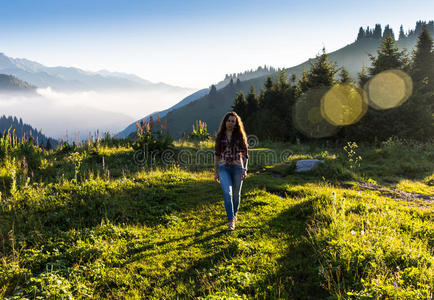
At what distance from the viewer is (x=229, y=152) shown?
221 inches

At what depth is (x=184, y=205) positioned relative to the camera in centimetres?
675

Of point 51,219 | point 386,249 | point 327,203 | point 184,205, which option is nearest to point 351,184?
point 327,203

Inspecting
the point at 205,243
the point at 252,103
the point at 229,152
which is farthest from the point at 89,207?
the point at 252,103

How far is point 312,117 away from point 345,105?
10.9ft

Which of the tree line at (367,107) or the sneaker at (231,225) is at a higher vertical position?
the tree line at (367,107)

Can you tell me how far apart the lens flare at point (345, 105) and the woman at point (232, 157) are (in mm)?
18474

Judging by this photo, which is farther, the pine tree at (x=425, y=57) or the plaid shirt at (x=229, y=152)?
the pine tree at (x=425, y=57)

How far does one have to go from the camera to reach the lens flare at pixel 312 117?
861 inches

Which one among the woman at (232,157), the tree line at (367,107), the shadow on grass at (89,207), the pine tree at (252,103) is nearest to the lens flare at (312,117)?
the tree line at (367,107)

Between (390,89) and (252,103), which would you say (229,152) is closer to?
(390,89)

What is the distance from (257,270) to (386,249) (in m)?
2.13

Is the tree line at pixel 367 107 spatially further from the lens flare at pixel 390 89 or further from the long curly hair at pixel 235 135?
the long curly hair at pixel 235 135

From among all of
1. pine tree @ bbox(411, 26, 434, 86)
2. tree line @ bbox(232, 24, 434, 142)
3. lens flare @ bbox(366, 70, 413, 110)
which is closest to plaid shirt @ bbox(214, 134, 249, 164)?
tree line @ bbox(232, 24, 434, 142)

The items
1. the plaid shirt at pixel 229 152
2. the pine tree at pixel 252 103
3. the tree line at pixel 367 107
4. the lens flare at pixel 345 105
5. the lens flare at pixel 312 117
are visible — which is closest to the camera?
the plaid shirt at pixel 229 152
